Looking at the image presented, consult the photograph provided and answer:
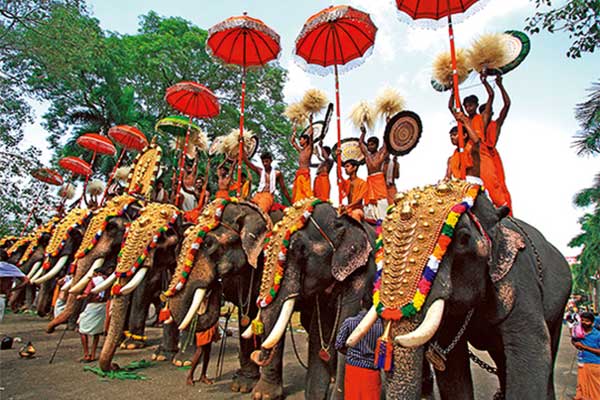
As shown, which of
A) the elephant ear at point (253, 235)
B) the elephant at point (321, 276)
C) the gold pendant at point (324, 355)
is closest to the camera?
the elephant at point (321, 276)

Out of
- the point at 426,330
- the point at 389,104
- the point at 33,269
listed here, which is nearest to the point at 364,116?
the point at 389,104

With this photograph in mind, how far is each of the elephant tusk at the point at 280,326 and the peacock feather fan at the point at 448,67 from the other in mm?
3342

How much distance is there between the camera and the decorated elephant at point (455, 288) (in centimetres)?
249

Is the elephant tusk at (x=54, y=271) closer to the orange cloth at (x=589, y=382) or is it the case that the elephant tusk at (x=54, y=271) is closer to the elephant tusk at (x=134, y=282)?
the elephant tusk at (x=134, y=282)

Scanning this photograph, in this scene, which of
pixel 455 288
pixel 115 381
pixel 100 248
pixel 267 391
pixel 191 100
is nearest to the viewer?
pixel 455 288

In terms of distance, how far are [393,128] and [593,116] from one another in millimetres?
6776

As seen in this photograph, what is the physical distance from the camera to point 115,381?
6.15 m

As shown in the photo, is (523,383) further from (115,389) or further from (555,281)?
(115,389)

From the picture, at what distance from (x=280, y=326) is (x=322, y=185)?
3.73 metres

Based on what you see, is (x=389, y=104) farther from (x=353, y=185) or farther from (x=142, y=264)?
(x=142, y=264)

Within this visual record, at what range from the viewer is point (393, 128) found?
634 centimetres

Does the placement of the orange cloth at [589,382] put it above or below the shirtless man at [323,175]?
below

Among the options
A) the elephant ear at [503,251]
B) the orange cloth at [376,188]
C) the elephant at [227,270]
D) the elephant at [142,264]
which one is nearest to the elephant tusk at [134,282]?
the elephant at [142,264]

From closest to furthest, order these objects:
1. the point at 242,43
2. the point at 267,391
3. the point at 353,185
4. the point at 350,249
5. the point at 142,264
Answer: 1. the point at 350,249
2. the point at 267,391
3. the point at 142,264
4. the point at 353,185
5. the point at 242,43
